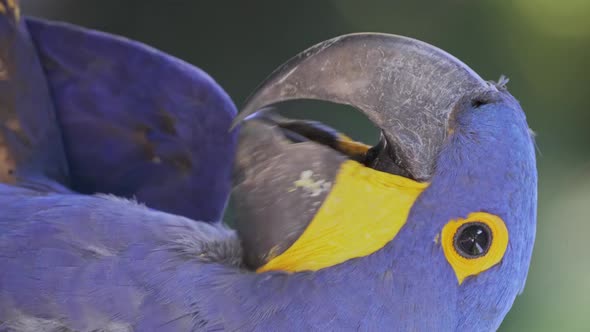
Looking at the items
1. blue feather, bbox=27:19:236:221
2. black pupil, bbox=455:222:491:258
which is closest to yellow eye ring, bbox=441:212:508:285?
black pupil, bbox=455:222:491:258

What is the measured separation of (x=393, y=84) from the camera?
73 centimetres

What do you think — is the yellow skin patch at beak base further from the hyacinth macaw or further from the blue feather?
the blue feather

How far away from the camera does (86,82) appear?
1.14 metres

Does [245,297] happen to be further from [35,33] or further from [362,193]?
[35,33]

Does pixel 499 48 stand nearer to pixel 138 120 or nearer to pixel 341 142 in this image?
pixel 138 120

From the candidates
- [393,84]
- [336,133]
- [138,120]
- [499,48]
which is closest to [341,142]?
[336,133]

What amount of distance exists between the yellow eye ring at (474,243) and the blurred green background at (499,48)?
59.3 inches

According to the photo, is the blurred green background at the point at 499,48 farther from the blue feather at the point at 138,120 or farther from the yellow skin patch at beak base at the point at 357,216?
the yellow skin patch at beak base at the point at 357,216

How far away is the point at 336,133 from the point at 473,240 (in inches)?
8.5

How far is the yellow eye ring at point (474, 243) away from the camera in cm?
73

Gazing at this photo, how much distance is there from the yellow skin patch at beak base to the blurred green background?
1476mm

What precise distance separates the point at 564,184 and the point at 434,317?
2.04 metres

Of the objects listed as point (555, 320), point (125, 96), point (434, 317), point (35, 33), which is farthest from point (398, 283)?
point (555, 320)

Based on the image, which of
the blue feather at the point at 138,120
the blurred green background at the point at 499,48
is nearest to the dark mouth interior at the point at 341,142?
the blue feather at the point at 138,120
